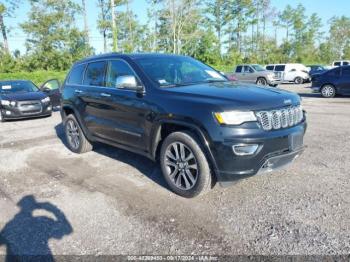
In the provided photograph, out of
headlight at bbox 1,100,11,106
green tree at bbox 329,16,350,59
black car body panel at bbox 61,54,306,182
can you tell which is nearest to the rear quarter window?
black car body panel at bbox 61,54,306,182

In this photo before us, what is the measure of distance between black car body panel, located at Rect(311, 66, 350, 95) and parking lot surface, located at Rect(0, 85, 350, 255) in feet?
33.1

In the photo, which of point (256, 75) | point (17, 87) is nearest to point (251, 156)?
point (17, 87)

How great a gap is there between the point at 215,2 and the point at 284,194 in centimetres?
4873

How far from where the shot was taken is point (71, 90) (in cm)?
634

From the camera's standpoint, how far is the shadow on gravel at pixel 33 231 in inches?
122

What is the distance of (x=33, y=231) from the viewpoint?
11.5ft

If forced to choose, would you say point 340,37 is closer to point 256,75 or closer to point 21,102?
point 256,75

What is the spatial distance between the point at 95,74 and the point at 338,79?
1284 cm

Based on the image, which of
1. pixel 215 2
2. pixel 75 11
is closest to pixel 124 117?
pixel 75 11

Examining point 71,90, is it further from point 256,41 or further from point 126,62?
point 256,41

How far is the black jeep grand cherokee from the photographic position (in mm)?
3621

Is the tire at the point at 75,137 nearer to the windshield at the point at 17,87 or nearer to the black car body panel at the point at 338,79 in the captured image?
the windshield at the point at 17,87

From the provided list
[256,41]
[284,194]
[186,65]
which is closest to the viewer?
[284,194]

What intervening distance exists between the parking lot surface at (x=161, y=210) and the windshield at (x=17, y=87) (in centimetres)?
710
